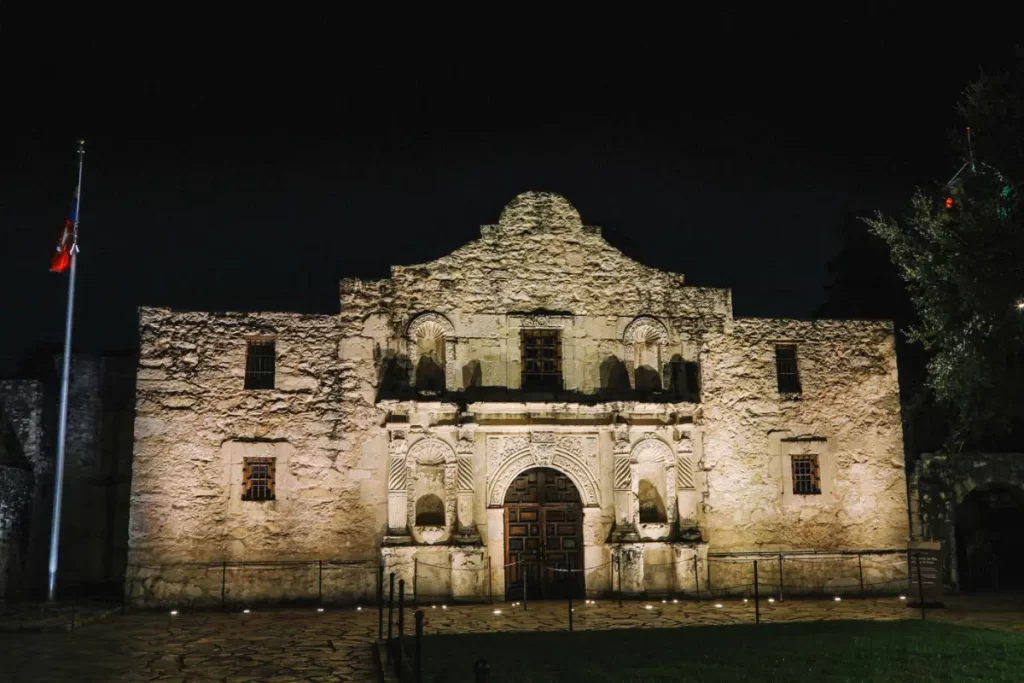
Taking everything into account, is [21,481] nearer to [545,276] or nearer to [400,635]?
[545,276]

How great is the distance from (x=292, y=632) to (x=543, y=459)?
6532 mm

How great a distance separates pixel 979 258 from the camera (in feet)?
51.6

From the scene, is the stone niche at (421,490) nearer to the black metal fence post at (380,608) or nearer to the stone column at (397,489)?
the stone column at (397,489)

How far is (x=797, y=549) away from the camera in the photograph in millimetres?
19312

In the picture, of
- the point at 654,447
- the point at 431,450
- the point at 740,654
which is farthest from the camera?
the point at 654,447

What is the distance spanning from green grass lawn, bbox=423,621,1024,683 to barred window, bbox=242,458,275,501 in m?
6.78

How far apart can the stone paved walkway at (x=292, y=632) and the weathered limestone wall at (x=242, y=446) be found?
1.45 metres

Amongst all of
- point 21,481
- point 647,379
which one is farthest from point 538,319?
point 21,481

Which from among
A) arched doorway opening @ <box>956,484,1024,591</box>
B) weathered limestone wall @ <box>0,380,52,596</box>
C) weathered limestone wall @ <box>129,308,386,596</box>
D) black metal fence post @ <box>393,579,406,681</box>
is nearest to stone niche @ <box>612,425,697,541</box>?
weathered limestone wall @ <box>129,308,386,596</box>

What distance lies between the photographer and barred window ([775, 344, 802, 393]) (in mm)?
20219

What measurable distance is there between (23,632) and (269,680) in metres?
6.43

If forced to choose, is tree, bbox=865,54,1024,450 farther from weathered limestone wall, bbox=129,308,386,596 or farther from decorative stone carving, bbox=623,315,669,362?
weathered limestone wall, bbox=129,308,386,596

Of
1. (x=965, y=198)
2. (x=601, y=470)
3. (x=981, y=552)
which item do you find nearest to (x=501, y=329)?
(x=601, y=470)

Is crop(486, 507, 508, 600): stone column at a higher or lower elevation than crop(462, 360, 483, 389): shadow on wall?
lower
